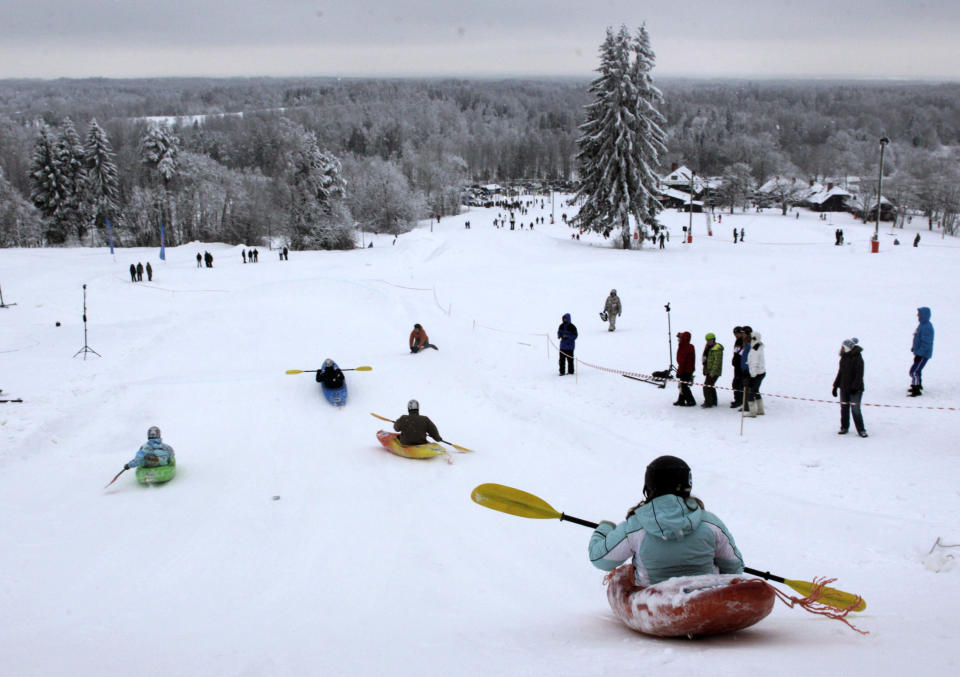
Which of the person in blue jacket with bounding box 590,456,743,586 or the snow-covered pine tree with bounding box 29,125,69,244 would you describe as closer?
the person in blue jacket with bounding box 590,456,743,586

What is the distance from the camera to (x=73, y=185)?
225ft

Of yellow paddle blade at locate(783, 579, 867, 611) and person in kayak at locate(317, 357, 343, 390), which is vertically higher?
yellow paddle blade at locate(783, 579, 867, 611)

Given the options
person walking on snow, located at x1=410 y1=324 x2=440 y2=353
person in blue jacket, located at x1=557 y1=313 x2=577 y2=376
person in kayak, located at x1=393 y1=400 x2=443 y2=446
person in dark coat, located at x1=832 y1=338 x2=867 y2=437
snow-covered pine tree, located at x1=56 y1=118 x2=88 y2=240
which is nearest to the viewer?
person in dark coat, located at x1=832 y1=338 x2=867 y2=437

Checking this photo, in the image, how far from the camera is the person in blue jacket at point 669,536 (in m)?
4.38

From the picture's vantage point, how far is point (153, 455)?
10992mm

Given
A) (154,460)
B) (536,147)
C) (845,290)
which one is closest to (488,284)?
(845,290)

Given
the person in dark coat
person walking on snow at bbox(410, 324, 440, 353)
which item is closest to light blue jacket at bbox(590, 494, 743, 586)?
the person in dark coat

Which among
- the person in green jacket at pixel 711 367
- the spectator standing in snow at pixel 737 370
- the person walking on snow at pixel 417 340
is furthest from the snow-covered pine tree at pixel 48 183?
the spectator standing in snow at pixel 737 370

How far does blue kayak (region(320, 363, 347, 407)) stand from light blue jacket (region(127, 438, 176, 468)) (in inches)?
190

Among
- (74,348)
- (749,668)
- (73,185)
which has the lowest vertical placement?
(74,348)

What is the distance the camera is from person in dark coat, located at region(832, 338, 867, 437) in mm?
10656

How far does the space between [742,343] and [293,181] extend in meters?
57.3

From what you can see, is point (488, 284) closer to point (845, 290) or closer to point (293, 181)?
point (845, 290)

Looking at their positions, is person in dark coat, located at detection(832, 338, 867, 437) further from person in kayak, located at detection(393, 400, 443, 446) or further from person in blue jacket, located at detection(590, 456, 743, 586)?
person in blue jacket, located at detection(590, 456, 743, 586)
